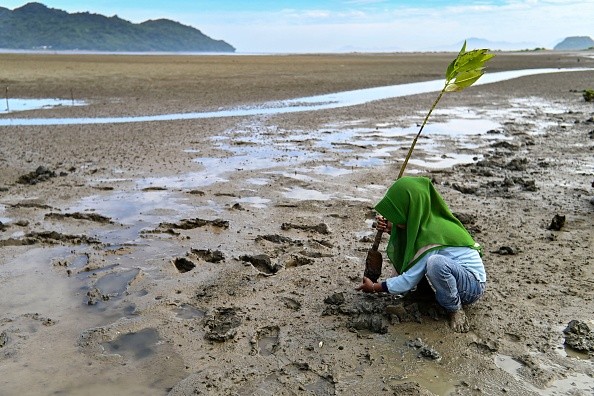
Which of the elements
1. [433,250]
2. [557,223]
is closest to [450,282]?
[433,250]

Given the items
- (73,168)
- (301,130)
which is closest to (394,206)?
(73,168)

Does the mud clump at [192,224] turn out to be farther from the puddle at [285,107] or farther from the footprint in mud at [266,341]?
the puddle at [285,107]

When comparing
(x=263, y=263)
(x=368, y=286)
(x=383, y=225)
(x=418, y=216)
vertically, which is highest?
(x=418, y=216)

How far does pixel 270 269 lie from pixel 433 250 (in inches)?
69.1

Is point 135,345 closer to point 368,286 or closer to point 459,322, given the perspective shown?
point 368,286

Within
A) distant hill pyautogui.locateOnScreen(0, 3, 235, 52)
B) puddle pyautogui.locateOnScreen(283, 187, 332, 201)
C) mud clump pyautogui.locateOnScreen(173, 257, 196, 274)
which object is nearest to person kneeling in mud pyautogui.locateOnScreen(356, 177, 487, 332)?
mud clump pyautogui.locateOnScreen(173, 257, 196, 274)

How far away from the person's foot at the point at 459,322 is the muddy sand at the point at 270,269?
7 centimetres

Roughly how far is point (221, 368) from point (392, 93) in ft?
71.6

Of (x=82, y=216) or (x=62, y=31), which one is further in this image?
(x=62, y=31)

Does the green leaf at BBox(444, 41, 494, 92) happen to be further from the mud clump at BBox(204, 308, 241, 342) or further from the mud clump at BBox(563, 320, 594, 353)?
the mud clump at BBox(204, 308, 241, 342)

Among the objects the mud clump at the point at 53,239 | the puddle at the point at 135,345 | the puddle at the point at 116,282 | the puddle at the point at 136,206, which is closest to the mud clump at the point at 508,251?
the puddle at the point at 135,345

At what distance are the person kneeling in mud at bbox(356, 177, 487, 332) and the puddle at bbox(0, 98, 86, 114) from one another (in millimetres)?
15649

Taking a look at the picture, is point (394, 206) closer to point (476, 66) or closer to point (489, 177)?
point (476, 66)

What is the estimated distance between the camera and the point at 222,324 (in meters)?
4.07
